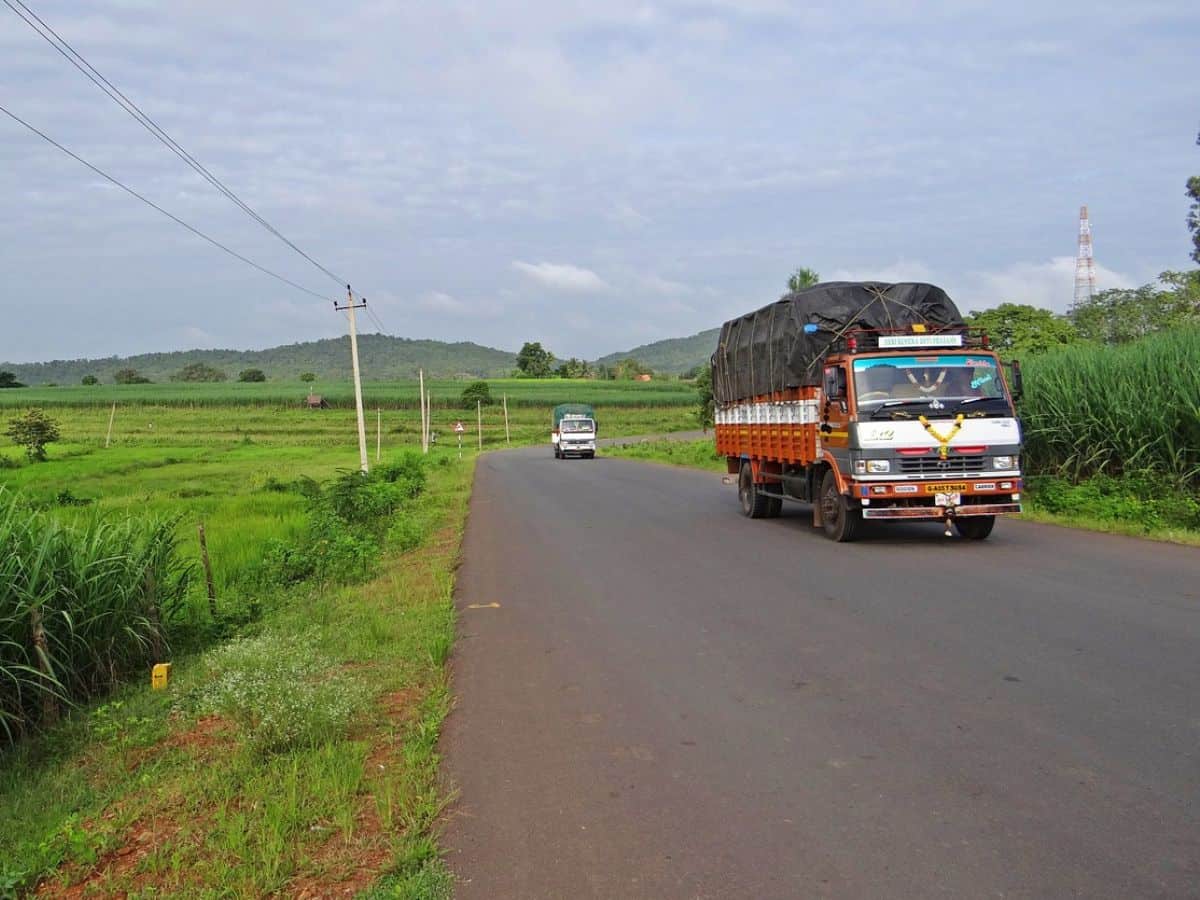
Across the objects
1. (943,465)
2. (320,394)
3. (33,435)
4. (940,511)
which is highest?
(320,394)

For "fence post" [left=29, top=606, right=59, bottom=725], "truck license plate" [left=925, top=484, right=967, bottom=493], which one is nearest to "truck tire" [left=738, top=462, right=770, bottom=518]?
"truck license plate" [left=925, top=484, right=967, bottom=493]

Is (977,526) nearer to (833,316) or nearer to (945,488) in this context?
(945,488)

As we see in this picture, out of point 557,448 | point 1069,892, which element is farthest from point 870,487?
point 557,448

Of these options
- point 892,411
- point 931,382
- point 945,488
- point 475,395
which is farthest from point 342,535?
point 475,395

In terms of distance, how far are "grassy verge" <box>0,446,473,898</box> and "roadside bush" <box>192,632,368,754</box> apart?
12 mm

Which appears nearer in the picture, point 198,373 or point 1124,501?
point 1124,501

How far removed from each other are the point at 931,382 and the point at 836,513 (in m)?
2.15

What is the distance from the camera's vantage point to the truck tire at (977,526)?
41.4 feet

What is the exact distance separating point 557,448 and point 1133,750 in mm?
46505

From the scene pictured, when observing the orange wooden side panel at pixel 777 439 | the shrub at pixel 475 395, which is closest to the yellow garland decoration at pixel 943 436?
the orange wooden side panel at pixel 777 439

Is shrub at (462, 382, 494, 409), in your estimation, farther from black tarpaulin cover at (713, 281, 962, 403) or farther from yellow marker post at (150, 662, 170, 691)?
yellow marker post at (150, 662, 170, 691)

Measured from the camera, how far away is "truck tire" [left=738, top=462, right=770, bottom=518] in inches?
667

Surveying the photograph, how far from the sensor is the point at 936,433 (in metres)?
12.1

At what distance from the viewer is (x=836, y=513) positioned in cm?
1313
